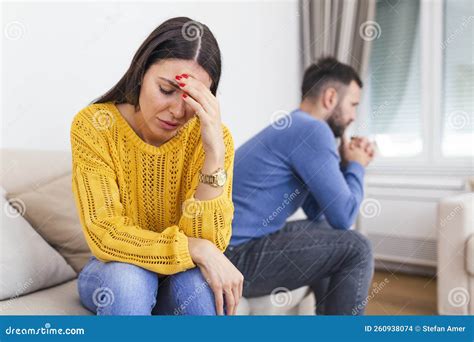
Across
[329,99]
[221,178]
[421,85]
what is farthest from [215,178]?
[421,85]

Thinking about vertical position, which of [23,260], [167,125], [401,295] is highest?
[167,125]

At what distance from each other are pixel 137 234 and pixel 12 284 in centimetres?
28

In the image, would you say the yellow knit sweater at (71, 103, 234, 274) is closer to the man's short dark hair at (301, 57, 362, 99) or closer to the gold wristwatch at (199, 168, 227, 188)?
the gold wristwatch at (199, 168, 227, 188)

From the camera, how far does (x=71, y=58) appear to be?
0.95 meters

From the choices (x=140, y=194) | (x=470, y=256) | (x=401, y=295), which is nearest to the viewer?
(x=140, y=194)

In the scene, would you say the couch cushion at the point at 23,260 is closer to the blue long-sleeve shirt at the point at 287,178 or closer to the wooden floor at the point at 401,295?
the blue long-sleeve shirt at the point at 287,178

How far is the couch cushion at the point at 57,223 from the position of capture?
35.4 inches

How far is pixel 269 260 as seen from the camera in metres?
0.92

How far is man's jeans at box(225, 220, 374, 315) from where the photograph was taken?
0.91 meters

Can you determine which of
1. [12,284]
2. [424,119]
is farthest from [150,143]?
[424,119]

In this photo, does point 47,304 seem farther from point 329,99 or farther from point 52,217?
point 329,99

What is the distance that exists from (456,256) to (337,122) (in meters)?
0.68

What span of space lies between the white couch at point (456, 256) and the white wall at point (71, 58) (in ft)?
2.53

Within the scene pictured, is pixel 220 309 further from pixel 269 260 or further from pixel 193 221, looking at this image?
pixel 269 260
